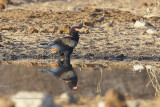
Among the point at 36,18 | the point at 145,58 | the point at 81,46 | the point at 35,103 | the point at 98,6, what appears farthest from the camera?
the point at 98,6

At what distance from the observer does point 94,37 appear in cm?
1097

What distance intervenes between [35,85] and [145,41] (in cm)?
449

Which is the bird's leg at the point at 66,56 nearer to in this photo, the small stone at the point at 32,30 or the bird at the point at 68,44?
the bird at the point at 68,44

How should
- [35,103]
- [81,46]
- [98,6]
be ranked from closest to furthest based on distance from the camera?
[35,103], [81,46], [98,6]

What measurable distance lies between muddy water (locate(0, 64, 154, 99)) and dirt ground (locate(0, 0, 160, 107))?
440 millimetres

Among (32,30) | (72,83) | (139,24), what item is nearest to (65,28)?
(32,30)

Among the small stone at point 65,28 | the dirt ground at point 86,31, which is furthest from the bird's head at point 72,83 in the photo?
the small stone at point 65,28

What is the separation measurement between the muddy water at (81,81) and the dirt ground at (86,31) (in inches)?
17.3

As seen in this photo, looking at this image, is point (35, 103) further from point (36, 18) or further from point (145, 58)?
point (36, 18)

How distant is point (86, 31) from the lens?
37.3 feet

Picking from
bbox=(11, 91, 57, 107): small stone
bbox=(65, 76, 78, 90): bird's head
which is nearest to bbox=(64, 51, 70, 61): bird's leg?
bbox=(65, 76, 78, 90): bird's head

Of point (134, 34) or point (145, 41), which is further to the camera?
point (134, 34)

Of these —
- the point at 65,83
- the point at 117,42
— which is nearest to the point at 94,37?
the point at 117,42

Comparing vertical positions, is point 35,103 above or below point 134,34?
above
